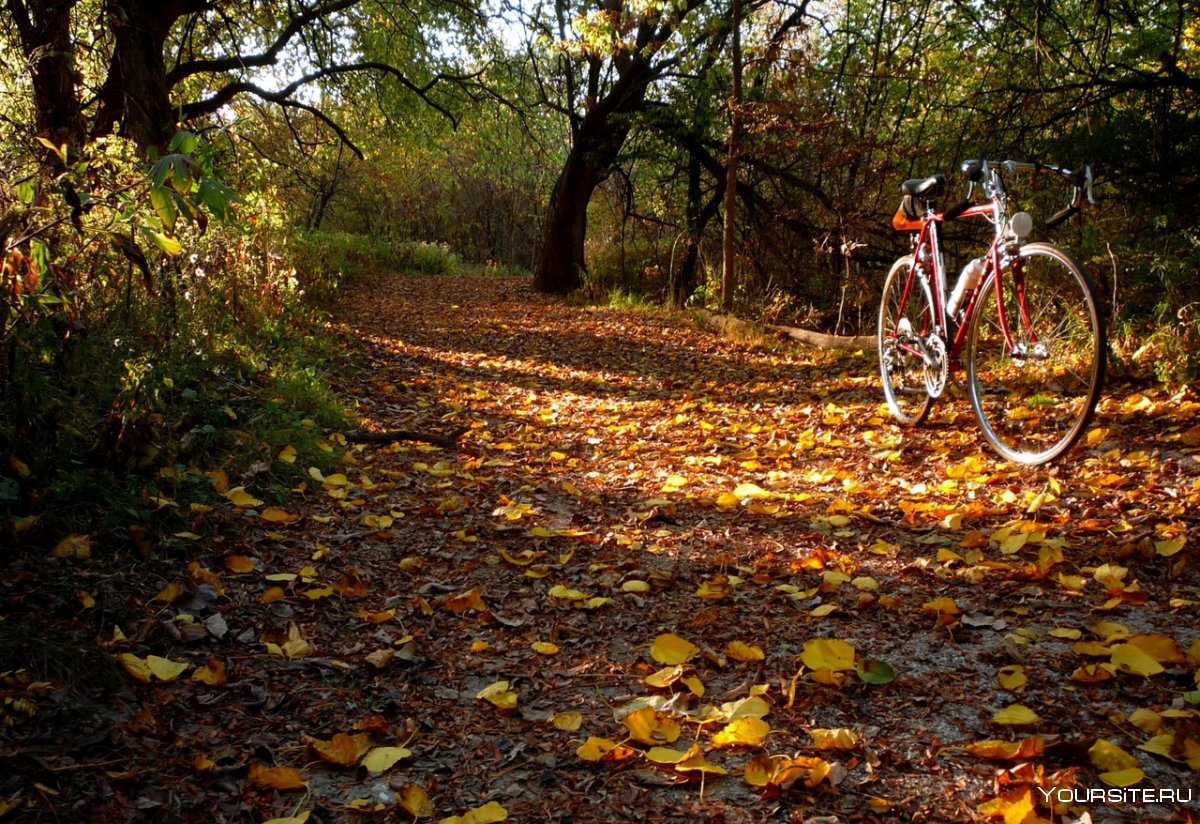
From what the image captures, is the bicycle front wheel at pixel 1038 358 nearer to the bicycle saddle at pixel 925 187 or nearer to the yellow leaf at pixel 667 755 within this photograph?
the bicycle saddle at pixel 925 187

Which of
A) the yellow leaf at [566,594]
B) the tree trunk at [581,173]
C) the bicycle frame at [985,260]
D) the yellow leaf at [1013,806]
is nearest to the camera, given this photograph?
the yellow leaf at [1013,806]

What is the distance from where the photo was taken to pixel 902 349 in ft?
14.8

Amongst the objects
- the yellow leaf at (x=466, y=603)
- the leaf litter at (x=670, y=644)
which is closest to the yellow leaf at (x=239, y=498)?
the leaf litter at (x=670, y=644)

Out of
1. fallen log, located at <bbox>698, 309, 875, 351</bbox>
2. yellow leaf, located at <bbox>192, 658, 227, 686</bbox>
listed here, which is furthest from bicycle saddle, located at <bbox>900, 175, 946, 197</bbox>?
yellow leaf, located at <bbox>192, 658, 227, 686</bbox>

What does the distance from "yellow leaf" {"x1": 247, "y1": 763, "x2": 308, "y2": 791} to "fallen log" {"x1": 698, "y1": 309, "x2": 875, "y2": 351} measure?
5547 millimetres

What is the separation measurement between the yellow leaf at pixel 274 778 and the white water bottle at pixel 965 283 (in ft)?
10.8

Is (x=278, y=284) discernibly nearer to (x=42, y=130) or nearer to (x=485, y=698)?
(x=42, y=130)

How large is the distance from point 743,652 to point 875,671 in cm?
33

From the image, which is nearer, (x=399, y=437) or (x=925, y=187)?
(x=925, y=187)

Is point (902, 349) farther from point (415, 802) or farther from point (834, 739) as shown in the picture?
→ point (415, 802)

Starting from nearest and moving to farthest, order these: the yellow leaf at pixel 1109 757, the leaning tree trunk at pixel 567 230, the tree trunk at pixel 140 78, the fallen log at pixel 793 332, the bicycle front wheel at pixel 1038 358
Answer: the yellow leaf at pixel 1109 757
the bicycle front wheel at pixel 1038 358
the fallen log at pixel 793 332
the tree trunk at pixel 140 78
the leaning tree trunk at pixel 567 230

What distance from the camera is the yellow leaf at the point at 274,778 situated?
5.31 ft

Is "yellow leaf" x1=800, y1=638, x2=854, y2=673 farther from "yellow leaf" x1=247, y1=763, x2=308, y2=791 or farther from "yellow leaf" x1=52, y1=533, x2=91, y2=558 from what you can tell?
"yellow leaf" x1=52, y1=533, x2=91, y2=558

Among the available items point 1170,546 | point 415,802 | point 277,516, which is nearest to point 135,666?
point 415,802
